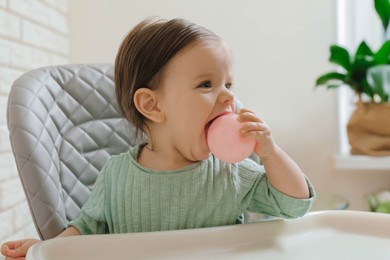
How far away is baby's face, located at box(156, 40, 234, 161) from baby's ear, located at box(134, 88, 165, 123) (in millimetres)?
30

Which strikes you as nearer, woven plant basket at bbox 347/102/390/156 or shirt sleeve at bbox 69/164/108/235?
shirt sleeve at bbox 69/164/108/235

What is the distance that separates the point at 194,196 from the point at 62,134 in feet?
1.25

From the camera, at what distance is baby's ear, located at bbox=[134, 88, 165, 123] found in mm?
803

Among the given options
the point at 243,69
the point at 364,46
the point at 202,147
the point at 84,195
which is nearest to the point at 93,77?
the point at 84,195

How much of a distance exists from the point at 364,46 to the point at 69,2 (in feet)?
4.14

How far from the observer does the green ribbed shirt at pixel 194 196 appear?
78cm

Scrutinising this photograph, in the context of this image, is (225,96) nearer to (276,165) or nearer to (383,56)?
(276,165)

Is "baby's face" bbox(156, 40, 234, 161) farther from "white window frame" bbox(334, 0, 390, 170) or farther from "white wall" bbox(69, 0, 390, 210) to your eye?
"white window frame" bbox(334, 0, 390, 170)

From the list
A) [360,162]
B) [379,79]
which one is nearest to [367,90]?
[379,79]

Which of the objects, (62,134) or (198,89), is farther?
(62,134)

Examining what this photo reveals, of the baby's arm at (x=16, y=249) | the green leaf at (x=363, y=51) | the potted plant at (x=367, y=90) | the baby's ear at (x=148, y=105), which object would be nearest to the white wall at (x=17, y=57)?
the baby's arm at (x=16, y=249)

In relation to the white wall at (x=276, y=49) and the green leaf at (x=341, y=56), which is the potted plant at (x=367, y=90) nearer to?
the green leaf at (x=341, y=56)

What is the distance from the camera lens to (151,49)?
0.77m

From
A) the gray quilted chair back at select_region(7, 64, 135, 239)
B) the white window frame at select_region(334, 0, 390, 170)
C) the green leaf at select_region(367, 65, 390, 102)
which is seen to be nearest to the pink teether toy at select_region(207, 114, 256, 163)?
the gray quilted chair back at select_region(7, 64, 135, 239)
